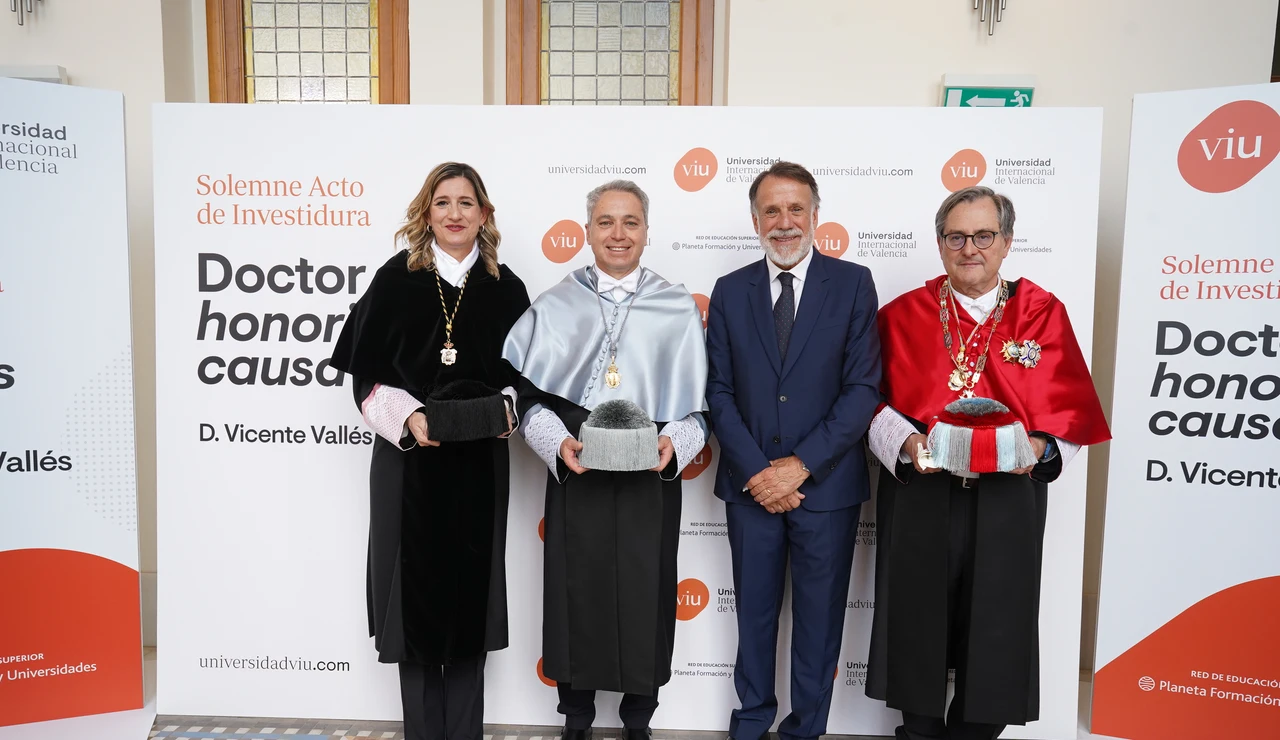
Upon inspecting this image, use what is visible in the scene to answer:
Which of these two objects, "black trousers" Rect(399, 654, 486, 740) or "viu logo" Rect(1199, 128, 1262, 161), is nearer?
"black trousers" Rect(399, 654, 486, 740)

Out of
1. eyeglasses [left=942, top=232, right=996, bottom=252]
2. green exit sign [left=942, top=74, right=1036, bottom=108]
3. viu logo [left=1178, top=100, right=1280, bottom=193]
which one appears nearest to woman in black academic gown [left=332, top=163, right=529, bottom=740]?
eyeglasses [left=942, top=232, right=996, bottom=252]

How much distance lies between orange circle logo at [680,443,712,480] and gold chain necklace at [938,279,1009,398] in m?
0.92

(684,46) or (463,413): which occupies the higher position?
(684,46)

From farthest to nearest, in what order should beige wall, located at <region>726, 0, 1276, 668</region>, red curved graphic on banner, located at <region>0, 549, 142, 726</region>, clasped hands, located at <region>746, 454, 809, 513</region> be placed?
beige wall, located at <region>726, 0, 1276, 668</region>
red curved graphic on banner, located at <region>0, 549, 142, 726</region>
clasped hands, located at <region>746, 454, 809, 513</region>

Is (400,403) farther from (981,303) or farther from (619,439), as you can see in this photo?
(981,303)

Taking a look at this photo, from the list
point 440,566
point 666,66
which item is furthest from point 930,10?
point 440,566

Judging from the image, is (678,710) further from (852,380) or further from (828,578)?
(852,380)

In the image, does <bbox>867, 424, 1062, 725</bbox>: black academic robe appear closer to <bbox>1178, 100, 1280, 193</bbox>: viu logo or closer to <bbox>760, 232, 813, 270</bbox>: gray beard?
<bbox>760, 232, 813, 270</bbox>: gray beard

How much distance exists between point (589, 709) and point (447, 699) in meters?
Result: 0.49

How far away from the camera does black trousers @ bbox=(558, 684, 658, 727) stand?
2.41 meters

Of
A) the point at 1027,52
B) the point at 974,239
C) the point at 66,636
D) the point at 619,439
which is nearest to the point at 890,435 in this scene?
the point at 974,239

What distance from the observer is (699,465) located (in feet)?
8.84

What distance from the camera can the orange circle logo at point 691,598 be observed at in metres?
2.70

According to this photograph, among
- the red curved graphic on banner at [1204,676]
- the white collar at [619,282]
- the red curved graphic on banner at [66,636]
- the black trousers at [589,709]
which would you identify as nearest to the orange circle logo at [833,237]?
the white collar at [619,282]
